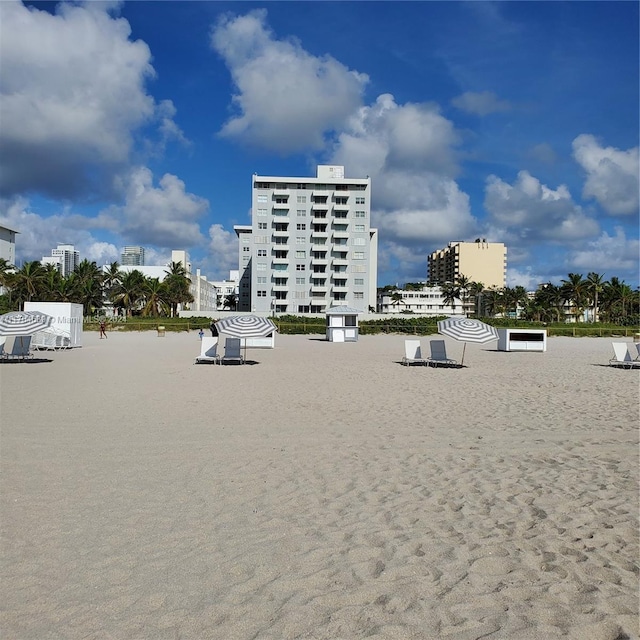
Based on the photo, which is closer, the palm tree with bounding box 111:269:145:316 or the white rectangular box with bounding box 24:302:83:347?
the white rectangular box with bounding box 24:302:83:347

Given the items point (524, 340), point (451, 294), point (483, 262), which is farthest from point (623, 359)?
point (483, 262)

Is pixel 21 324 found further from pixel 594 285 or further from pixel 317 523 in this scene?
pixel 594 285

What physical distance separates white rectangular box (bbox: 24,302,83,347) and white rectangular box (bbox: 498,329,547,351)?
71.8ft

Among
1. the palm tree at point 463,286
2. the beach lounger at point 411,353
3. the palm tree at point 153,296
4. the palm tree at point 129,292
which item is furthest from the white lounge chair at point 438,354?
the palm tree at point 463,286

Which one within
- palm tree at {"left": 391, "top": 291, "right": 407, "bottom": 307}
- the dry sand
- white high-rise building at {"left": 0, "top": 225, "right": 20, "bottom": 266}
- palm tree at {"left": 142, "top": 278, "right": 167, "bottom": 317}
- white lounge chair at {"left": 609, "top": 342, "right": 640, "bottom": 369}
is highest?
white high-rise building at {"left": 0, "top": 225, "right": 20, "bottom": 266}

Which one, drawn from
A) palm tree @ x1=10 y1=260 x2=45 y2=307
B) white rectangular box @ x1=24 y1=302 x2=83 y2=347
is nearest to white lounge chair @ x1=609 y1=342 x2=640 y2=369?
white rectangular box @ x1=24 y1=302 x2=83 y2=347

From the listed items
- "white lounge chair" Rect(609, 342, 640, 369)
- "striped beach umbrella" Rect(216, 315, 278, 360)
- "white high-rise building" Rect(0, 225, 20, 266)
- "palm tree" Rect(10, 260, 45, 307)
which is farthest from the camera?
"white high-rise building" Rect(0, 225, 20, 266)

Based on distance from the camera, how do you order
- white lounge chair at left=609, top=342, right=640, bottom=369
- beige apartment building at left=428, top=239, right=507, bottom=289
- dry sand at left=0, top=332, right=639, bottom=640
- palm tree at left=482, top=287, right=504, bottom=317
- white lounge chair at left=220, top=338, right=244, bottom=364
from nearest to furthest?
dry sand at left=0, top=332, right=639, bottom=640 < white lounge chair at left=220, top=338, right=244, bottom=364 < white lounge chair at left=609, top=342, right=640, bottom=369 < palm tree at left=482, top=287, right=504, bottom=317 < beige apartment building at left=428, top=239, right=507, bottom=289

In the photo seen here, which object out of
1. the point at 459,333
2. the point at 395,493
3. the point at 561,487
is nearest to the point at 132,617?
the point at 395,493

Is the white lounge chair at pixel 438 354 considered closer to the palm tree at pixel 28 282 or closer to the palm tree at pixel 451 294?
the palm tree at pixel 28 282

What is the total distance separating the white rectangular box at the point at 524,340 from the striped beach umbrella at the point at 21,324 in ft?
71.2

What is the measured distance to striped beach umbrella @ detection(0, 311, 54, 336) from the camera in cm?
1802

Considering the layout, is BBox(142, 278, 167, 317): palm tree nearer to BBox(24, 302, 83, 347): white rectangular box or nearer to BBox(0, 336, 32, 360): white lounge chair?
BBox(24, 302, 83, 347): white rectangular box

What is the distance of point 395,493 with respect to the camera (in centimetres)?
572
